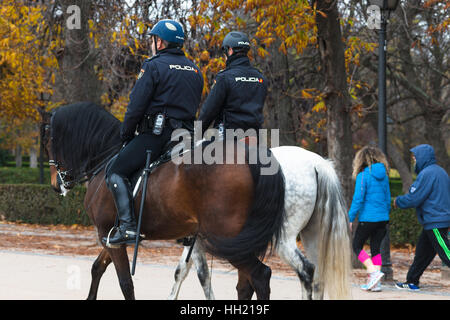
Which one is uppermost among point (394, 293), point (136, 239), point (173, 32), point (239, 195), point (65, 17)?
point (65, 17)

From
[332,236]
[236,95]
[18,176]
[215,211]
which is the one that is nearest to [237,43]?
[236,95]

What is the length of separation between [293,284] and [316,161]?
8.95 feet

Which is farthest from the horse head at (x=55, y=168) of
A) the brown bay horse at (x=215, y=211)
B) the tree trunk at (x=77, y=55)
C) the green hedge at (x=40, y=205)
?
the green hedge at (x=40, y=205)

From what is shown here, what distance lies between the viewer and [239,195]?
5859 millimetres

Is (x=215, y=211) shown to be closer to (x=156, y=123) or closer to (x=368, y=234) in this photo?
(x=156, y=123)

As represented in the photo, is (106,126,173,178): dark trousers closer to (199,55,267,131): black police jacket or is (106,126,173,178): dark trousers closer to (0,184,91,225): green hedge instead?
(199,55,267,131): black police jacket

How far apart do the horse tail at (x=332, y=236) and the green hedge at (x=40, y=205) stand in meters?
12.2

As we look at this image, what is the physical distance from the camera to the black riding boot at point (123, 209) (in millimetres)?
6176

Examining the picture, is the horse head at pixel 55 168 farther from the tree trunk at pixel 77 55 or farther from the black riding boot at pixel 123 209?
the tree trunk at pixel 77 55

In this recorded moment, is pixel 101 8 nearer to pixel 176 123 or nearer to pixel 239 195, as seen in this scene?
pixel 176 123

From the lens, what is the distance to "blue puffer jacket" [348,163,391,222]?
902 centimetres

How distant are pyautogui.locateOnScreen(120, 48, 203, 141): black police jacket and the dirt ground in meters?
3.64

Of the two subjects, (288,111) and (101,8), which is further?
(288,111)

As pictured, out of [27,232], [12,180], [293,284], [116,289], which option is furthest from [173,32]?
[12,180]
